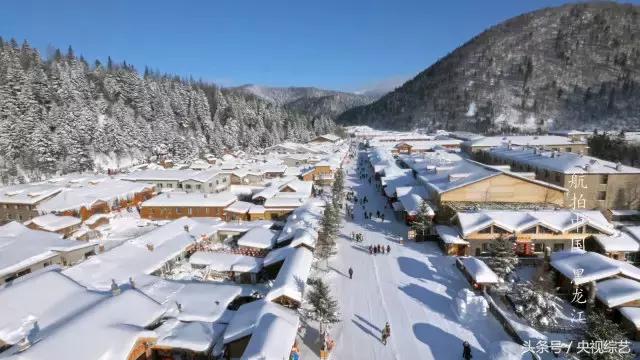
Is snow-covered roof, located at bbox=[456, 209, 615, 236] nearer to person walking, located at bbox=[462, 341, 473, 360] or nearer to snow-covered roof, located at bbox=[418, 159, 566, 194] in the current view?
snow-covered roof, located at bbox=[418, 159, 566, 194]

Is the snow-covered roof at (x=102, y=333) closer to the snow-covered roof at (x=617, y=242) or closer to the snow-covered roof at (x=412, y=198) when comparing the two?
the snow-covered roof at (x=412, y=198)

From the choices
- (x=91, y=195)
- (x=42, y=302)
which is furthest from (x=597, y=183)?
(x=91, y=195)

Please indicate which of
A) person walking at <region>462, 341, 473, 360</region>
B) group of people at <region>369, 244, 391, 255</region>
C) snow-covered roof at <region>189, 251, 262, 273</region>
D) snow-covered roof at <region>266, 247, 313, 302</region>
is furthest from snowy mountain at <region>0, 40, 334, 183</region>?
person walking at <region>462, 341, 473, 360</region>

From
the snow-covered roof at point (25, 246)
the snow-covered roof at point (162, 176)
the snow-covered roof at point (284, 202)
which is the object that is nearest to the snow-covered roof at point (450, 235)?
the snow-covered roof at point (284, 202)

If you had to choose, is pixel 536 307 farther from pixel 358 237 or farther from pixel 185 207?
pixel 185 207

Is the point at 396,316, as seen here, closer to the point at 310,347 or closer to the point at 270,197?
the point at 310,347

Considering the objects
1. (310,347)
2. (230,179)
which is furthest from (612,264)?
(230,179)

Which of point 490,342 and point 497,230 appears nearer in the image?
point 490,342

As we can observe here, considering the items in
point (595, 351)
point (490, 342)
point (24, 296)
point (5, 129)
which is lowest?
point (490, 342)
